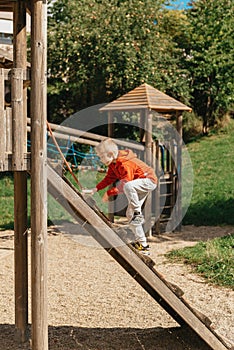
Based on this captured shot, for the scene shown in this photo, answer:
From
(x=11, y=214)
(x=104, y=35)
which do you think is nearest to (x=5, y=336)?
(x=11, y=214)

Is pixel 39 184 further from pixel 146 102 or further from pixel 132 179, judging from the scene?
pixel 146 102

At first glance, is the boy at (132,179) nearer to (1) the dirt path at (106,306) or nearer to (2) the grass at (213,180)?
(1) the dirt path at (106,306)

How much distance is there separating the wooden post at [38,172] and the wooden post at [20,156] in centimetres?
10

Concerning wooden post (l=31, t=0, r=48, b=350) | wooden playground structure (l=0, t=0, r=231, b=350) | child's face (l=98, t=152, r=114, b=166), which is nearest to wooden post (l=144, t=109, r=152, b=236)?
child's face (l=98, t=152, r=114, b=166)

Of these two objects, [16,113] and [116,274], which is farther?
[116,274]

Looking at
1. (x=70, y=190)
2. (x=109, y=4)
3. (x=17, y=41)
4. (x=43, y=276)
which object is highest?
(x=109, y=4)

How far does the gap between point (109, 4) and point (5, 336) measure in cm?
1442

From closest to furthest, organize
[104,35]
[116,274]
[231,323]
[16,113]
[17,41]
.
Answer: [16,113] < [17,41] < [231,323] < [116,274] < [104,35]

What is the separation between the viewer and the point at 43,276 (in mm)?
4184

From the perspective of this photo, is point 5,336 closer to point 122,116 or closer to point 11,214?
point 11,214

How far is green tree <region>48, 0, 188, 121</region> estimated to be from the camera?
1719 cm

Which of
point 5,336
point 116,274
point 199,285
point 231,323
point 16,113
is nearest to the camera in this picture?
point 16,113

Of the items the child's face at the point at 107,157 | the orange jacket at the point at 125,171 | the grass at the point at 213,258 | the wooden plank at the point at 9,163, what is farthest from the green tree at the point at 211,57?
the wooden plank at the point at 9,163

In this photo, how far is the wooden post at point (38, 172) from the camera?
4023mm
